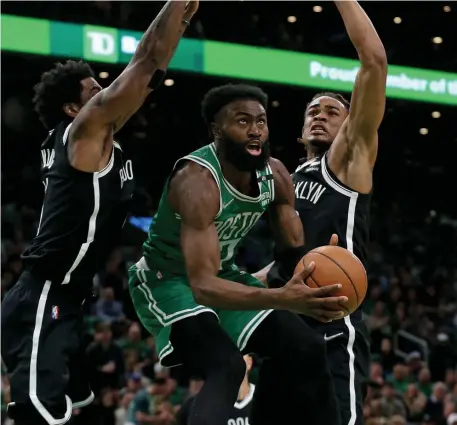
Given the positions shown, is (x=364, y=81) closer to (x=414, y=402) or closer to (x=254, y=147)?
(x=254, y=147)

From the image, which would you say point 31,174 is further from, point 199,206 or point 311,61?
point 199,206

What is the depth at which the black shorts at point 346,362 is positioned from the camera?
5.24 metres

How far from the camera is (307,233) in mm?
5480

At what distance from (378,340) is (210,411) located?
35.4 feet

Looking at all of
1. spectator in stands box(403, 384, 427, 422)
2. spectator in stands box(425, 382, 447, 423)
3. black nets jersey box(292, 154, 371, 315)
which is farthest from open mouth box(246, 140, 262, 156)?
spectator in stands box(425, 382, 447, 423)

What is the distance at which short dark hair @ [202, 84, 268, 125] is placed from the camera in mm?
4965

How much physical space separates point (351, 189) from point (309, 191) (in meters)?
0.23

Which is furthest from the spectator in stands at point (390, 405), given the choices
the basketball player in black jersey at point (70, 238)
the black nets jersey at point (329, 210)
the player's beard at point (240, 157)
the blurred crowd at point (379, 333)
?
the player's beard at point (240, 157)

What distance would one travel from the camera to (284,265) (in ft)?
17.7

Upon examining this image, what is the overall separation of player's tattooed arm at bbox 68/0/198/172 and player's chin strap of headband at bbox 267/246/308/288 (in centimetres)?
104

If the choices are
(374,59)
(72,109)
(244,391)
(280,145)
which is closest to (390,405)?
(244,391)

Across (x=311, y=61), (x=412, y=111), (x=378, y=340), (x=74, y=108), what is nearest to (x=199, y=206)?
(x=74, y=108)

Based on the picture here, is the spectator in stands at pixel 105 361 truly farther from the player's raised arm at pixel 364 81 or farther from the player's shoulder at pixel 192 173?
the player's shoulder at pixel 192 173

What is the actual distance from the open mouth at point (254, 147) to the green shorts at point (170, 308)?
24.3 inches
